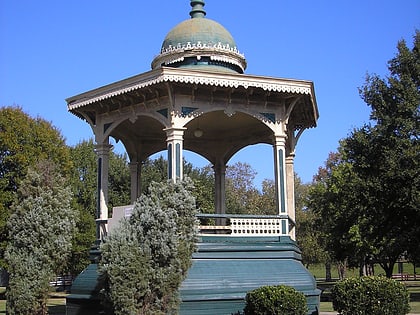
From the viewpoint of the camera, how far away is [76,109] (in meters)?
16.5

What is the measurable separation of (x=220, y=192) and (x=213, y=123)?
2.63 metres

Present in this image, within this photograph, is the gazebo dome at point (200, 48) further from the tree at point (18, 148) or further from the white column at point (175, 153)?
the tree at point (18, 148)

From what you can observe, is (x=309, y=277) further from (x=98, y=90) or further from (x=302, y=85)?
(x=98, y=90)

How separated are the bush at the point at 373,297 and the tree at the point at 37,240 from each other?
6.64 m


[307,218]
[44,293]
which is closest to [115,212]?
[44,293]

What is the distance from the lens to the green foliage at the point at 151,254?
1047cm

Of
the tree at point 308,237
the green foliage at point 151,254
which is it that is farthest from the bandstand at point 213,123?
the tree at point 308,237

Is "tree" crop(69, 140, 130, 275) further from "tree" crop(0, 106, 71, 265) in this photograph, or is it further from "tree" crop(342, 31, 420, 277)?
"tree" crop(342, 31, 420, 277)

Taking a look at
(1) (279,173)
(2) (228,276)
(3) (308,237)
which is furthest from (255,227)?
(3) (308,237)

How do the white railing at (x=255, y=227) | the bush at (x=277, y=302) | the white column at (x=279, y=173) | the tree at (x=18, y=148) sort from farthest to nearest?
the tree at (x=18, y=148), the white column at (x=279, y=173), the white railing at (x=255, y=227), the bush at (x=277, y=302)

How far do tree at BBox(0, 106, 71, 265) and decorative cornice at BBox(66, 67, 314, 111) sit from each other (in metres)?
18.7

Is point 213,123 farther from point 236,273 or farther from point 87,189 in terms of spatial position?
point 87,189

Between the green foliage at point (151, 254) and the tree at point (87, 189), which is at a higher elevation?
the tree at point (87, 189)

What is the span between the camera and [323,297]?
3203 centimetres
